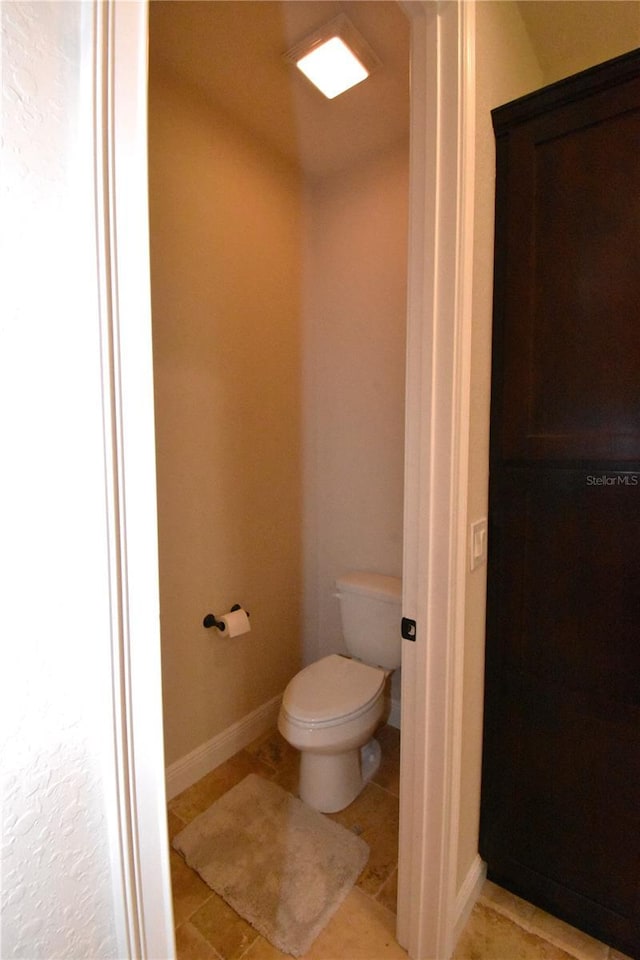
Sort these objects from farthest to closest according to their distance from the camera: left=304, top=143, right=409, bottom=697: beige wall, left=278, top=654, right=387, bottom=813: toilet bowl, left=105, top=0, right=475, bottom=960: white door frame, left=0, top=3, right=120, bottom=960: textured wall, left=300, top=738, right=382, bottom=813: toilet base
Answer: left=304, top=143, right=409, bottom=697: beige wall, left=300, top=738, right=382, bottom=813: toilet base, left=278, top=654, right=387, bottom=813: toilet bowl, left=105, top=0, right=475, bottom=960: white door frame, left=0, top=3, right=120, bottom=960: textured wall

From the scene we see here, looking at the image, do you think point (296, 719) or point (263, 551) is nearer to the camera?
point (296, 719)

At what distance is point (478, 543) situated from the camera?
109 cm

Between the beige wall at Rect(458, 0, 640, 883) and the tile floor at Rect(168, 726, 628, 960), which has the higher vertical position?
the beige wall at Rect(458, 0, 640, 883)

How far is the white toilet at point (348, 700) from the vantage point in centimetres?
145

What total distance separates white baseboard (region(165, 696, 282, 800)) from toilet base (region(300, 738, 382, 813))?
0.38m

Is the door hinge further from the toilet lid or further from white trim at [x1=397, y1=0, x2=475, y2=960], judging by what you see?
the toilet lid

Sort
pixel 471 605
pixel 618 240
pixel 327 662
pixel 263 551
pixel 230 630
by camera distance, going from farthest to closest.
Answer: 1. pixel 263 551
2. pixel 327 662
3. pixel 230 630
4. pixel 471 605
5. pixel 618 240

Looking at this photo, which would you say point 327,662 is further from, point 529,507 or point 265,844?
point 529,507

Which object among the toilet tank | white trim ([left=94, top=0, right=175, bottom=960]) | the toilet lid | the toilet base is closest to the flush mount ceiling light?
white trim ([left=94, top=0, right=175, bottom=960])

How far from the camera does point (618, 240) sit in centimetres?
97

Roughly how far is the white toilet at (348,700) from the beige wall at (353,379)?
0.69 feet

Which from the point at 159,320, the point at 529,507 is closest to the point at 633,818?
the point at 529,507

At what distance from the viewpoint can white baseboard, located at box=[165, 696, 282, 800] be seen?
1602 millimetres

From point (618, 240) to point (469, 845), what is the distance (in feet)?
5.39
